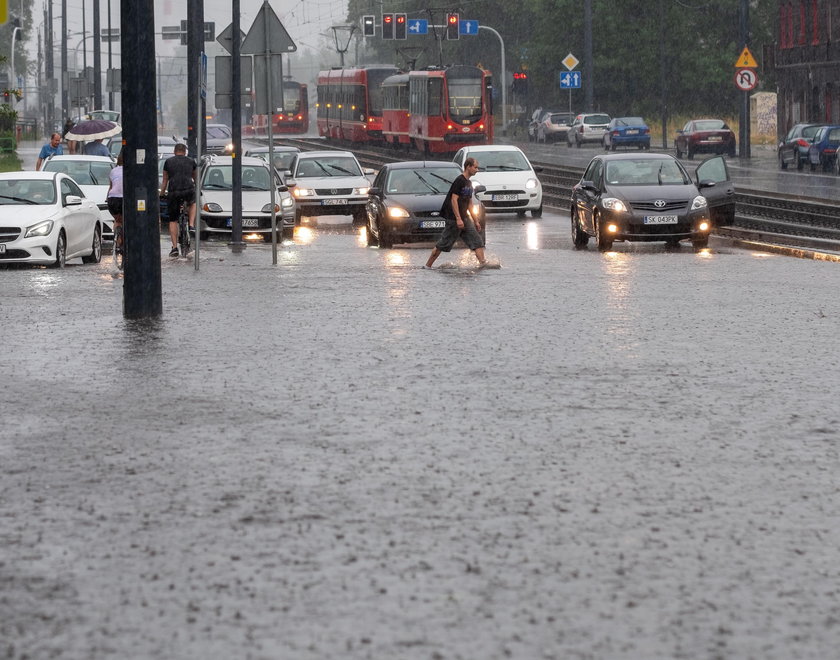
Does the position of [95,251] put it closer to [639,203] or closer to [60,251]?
[60,251]

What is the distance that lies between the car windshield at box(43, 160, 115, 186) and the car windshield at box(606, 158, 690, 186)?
8415mm

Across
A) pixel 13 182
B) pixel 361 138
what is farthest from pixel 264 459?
pixel 361 138

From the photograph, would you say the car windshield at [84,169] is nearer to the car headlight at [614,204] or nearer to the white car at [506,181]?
the white car at [506,181]

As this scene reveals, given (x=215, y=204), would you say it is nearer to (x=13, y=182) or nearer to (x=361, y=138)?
(x=13, y=182)

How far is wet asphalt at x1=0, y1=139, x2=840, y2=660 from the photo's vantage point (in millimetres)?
5914

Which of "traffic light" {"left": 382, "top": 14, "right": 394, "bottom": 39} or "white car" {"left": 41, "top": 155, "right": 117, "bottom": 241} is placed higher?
"traffic light" {"left": 382, "top": 14, "right": 394, "bottom": 39}

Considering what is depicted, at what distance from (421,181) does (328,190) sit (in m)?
7.24

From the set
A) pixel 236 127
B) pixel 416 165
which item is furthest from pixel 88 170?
pixel 416 165

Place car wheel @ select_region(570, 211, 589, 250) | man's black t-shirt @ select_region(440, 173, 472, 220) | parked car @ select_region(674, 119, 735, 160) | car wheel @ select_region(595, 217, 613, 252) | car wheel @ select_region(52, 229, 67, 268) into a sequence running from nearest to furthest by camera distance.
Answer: man's black t-shirt @ select_region(440, 173, 472, 220), car wheel @ select_region(52, 229, 67, 268), car wheel @ select_region(595, 217, 613, 252), car wheel @ select_region(570, 211, 589, 250), parked car @ select_region(674, 119, 735, 160)

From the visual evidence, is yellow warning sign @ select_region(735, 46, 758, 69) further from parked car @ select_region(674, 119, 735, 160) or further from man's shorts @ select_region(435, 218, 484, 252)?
man's shorts @ select_region(435, 218, 484, 252)

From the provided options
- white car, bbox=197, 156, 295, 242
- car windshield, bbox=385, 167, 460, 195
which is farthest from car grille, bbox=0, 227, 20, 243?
car windshield, bbox=385, 167, 460, 195

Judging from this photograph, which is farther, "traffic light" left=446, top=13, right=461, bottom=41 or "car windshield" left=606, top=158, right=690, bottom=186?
"traffic light" left=446, top=13, right=461, bottom=41

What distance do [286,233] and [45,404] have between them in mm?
21295

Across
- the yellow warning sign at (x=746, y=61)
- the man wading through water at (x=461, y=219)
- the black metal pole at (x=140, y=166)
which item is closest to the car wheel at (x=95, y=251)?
the man wading through water at (x=461, y=219)
